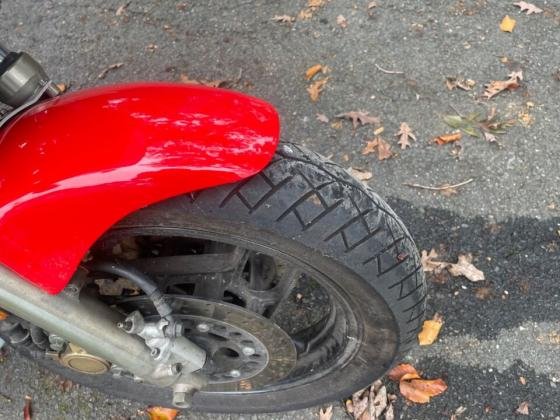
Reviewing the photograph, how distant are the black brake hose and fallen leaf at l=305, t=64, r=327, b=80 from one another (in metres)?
1.77

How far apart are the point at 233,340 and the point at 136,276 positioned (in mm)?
380

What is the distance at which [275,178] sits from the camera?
1.24 meters

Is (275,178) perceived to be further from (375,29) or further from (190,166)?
(375,29)

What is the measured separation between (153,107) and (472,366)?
60.8 inches

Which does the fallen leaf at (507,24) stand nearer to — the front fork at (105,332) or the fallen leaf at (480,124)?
the fallen leaf at (480,124)

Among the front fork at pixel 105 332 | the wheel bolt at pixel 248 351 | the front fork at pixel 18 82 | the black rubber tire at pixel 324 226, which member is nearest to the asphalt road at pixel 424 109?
the wheel bolt at pixel 248 351

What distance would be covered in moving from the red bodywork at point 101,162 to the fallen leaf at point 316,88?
5.47 ft

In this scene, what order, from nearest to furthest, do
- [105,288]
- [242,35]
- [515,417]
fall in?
[105,288] → [515,417] → [242,35]

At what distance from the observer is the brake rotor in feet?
5.13

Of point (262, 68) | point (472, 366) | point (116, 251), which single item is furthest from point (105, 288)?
point (262, 68)

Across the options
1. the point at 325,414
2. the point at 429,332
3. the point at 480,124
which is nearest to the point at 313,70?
the point at 480,124

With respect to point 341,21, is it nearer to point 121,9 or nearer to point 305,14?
point 305,14

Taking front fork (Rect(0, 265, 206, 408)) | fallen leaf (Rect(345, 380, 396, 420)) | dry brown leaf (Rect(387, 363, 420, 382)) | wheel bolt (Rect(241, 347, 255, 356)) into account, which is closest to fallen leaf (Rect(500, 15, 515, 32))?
dry brown leaf (Rect(387, 363, 420, 382))

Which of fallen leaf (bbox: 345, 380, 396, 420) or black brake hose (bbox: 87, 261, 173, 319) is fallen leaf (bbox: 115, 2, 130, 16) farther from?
fallen leaf (bbox: 345, 380, 396, 420)
